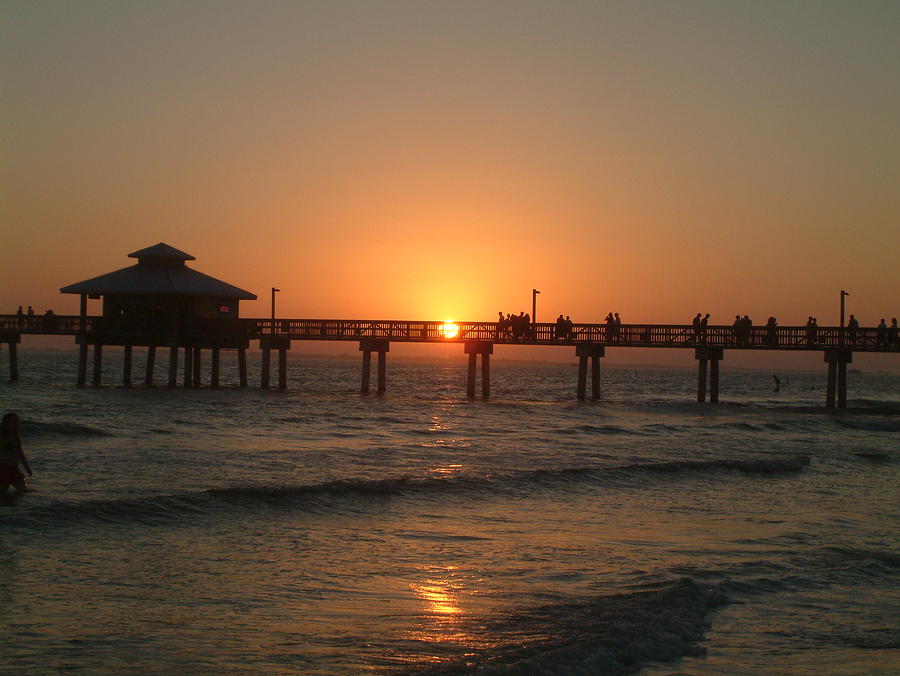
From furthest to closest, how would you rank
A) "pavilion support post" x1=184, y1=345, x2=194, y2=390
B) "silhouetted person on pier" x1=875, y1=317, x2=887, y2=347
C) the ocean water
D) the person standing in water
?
"pavilion support post" x1=184, y1=345, x2=194, y2=390 → "silhouetted person on pier" x1=875, y1=317, x2=887, y2=347 → the person standing in water → the ocean water

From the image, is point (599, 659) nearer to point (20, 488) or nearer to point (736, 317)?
point (20, 488)

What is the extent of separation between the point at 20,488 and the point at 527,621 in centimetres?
882

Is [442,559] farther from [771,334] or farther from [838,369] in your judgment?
[838,369]

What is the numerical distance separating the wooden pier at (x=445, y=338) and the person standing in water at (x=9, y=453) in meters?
29.6

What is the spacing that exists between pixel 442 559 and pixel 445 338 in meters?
32.6

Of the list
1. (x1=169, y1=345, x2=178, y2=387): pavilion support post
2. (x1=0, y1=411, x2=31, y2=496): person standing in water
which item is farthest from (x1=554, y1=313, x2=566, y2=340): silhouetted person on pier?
(x1=0, y1=411, x2=31, y2=496): person standing in water

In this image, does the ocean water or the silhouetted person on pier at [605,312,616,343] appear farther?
the silhouetted person on pier at [605,312,616,343]

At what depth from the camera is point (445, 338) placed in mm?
43750

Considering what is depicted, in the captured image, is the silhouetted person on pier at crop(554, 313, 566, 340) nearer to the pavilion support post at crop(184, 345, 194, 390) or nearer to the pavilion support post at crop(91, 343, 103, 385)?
the pavilion support post at crop(184, 345, 194, 390)

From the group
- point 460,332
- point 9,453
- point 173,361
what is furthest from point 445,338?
point 9,453

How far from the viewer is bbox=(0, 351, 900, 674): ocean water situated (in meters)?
7.87

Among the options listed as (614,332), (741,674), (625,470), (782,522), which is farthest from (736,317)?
(741,674)

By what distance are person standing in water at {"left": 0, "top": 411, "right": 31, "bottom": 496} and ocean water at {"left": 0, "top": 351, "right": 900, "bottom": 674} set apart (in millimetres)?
314

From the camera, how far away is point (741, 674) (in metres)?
7.47
